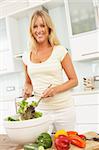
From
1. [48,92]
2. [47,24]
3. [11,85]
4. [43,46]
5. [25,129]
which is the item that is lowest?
[11,85]

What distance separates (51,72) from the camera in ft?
5.36

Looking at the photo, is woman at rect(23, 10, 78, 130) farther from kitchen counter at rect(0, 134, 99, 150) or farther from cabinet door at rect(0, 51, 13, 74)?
cabinet door at rect(0, 51, 13, 74)

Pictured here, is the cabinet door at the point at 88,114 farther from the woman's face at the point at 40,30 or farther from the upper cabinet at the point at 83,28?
the woman's face at the point at 40,30

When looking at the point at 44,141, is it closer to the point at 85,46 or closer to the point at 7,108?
the point at 85,46

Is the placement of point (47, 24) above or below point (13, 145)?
above

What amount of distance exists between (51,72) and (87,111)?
1637 mm

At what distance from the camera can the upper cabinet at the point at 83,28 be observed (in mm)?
3324

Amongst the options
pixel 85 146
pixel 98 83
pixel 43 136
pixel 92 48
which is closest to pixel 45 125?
pixel 43 136

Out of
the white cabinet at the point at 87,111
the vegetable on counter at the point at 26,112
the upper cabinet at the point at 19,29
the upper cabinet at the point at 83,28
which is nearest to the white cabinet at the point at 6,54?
the upper cabinet at the point at 19,29

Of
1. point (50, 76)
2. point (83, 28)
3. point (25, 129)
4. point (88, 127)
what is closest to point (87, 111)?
point (88, 127)

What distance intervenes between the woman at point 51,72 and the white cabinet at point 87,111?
4.77 ft

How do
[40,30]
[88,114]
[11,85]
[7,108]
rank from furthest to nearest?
[11,85] → [7,108] → [88,114] → [40,30]

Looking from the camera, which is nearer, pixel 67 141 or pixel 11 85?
pixel 67 141

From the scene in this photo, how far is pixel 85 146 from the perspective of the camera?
1.08 m
